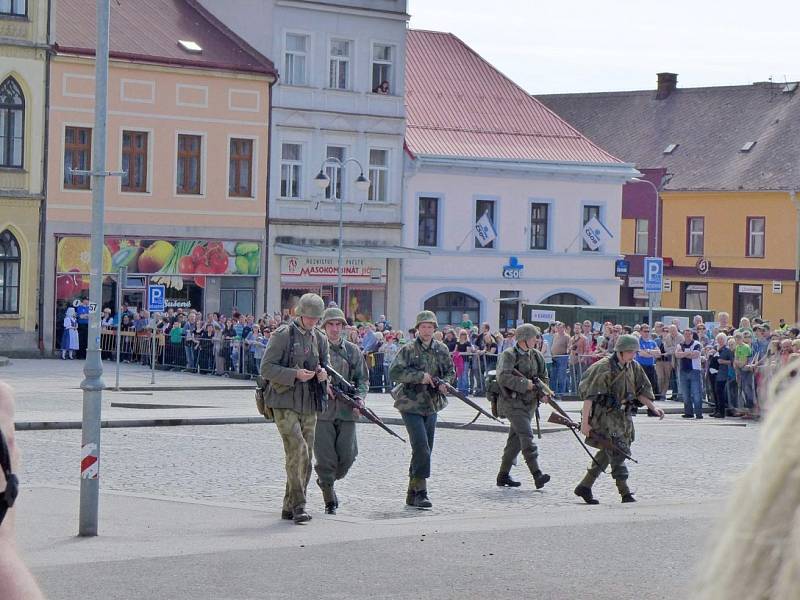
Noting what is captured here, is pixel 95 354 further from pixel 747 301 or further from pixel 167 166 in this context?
pixel 747 301

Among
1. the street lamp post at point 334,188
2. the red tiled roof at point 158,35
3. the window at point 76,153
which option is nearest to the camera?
the street lamp post at point 334,188

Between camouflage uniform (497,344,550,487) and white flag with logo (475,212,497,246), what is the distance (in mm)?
36644

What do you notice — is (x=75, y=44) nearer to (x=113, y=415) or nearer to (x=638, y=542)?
(x=113, y=415)

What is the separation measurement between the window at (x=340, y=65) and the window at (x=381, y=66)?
39.1 inches

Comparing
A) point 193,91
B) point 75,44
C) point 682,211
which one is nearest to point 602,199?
point 682,211

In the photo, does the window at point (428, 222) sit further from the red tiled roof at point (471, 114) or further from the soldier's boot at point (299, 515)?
the soldier's boot at point (299, 515)

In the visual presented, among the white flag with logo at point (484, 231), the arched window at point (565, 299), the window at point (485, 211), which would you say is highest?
the window at point (485, 211)

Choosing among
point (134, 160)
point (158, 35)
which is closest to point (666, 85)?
point (158, 35)

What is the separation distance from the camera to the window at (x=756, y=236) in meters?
63.8

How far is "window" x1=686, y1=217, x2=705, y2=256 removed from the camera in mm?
66062

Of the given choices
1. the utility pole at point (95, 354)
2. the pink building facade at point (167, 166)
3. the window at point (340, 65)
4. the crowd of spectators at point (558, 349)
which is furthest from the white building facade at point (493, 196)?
the utility pole at point (95, 354)

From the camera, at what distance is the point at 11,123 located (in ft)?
145

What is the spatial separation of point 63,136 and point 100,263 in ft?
109

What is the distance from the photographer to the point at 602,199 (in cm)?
5747
